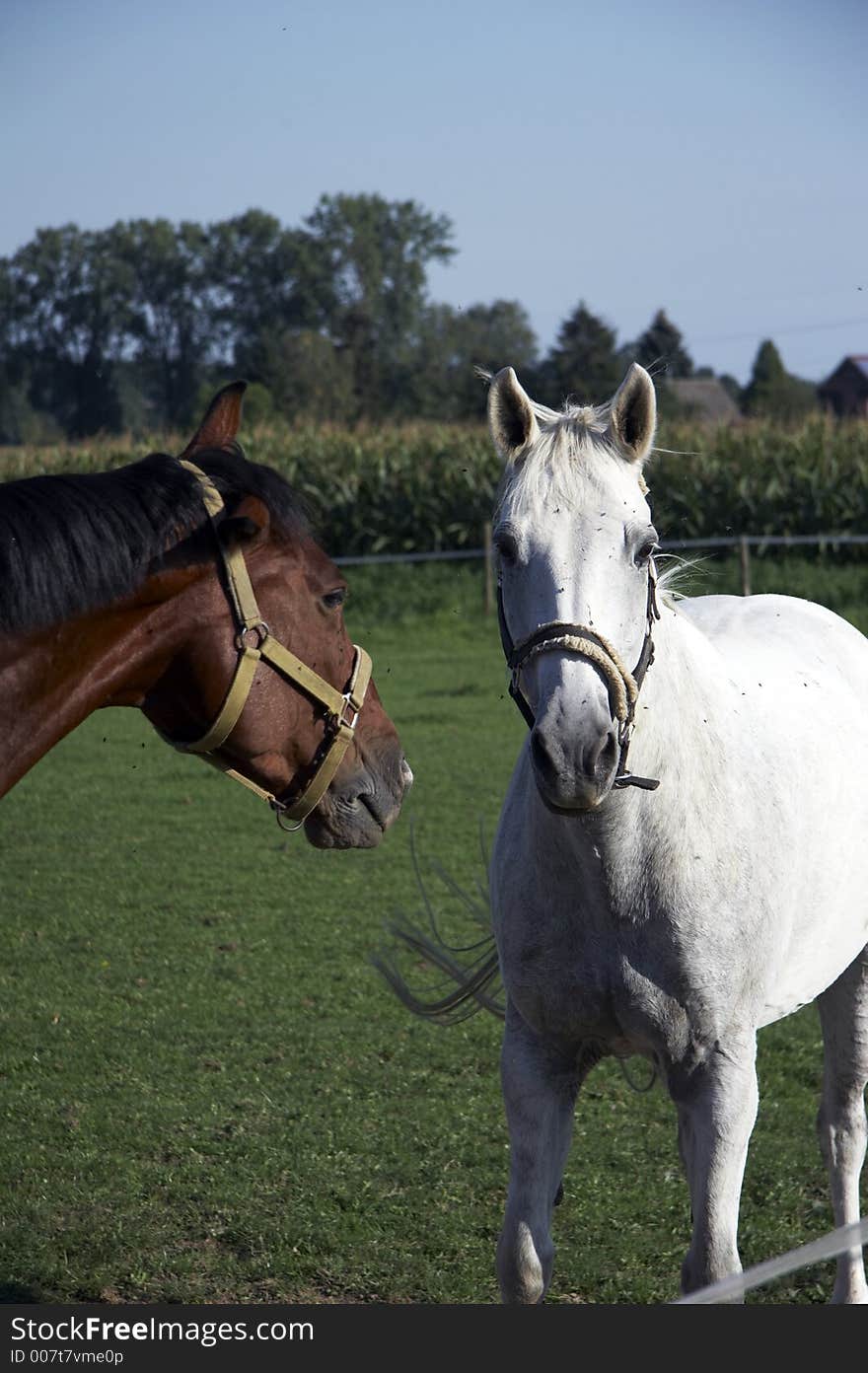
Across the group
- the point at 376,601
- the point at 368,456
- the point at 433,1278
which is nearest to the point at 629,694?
the point at 433,1278

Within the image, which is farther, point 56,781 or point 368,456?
point 368,456

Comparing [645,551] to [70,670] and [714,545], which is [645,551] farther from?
[714,545]

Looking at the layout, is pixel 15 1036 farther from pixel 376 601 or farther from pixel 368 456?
pixel 368 456

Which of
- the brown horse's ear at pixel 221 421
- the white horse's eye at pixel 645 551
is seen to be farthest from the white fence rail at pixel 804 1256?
the brown horse's ear at pixel 221 421

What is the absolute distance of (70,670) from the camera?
2.31m

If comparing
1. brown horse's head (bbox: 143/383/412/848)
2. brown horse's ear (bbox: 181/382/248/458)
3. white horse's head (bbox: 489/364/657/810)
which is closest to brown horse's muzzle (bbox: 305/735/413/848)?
brown horse's head (bbox: 143/383/412/848)

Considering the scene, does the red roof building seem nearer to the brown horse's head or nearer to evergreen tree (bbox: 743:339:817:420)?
evergreen tree (bbox: 743:339:817:420)

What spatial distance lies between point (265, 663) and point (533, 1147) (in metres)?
1.10

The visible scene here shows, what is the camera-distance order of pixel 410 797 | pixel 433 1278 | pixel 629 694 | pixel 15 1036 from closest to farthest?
pixel 629 694 < pixel 433 1278 < pixel 15 1036 < pixel 410 797

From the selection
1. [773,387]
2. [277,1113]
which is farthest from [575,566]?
[773,387]

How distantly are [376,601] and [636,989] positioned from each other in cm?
1509

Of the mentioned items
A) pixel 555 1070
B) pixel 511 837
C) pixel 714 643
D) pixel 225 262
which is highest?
pixel 225 262

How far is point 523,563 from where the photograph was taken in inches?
91.8

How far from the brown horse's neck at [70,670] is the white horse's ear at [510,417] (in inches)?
28.5
